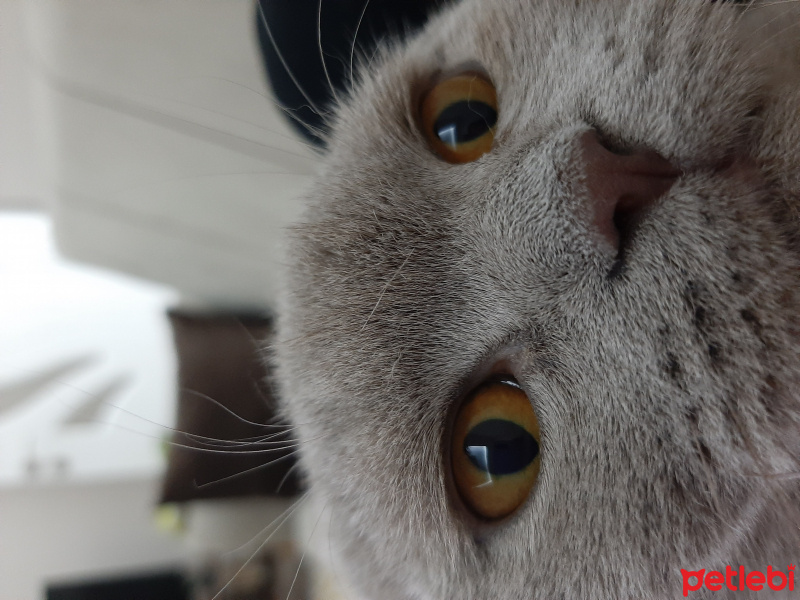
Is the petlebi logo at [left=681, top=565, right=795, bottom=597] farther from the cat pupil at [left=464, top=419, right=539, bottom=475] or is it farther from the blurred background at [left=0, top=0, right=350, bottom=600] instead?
the blurred background at [left=0, top=0, right=350, bottom=600]

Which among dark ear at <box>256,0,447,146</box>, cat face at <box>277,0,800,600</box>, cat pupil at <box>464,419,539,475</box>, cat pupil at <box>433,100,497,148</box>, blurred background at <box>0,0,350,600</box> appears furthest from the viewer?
blurred background at <box>0,0,350,600</box>

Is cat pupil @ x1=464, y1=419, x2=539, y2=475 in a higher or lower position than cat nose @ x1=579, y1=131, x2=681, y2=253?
lower

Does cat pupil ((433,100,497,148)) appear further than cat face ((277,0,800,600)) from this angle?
Yes

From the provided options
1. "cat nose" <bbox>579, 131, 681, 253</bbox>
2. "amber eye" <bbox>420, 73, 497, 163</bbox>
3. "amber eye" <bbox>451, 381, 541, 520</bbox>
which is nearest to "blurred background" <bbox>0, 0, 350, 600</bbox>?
"amber eye" <bbox>420, 73, 497, 163</bbox>

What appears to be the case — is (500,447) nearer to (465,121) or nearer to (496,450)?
(496,450)

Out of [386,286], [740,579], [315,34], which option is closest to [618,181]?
[386,286]

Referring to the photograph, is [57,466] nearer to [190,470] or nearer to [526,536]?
[190,470]

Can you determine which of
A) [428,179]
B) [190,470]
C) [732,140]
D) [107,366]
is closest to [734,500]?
[732,140]
